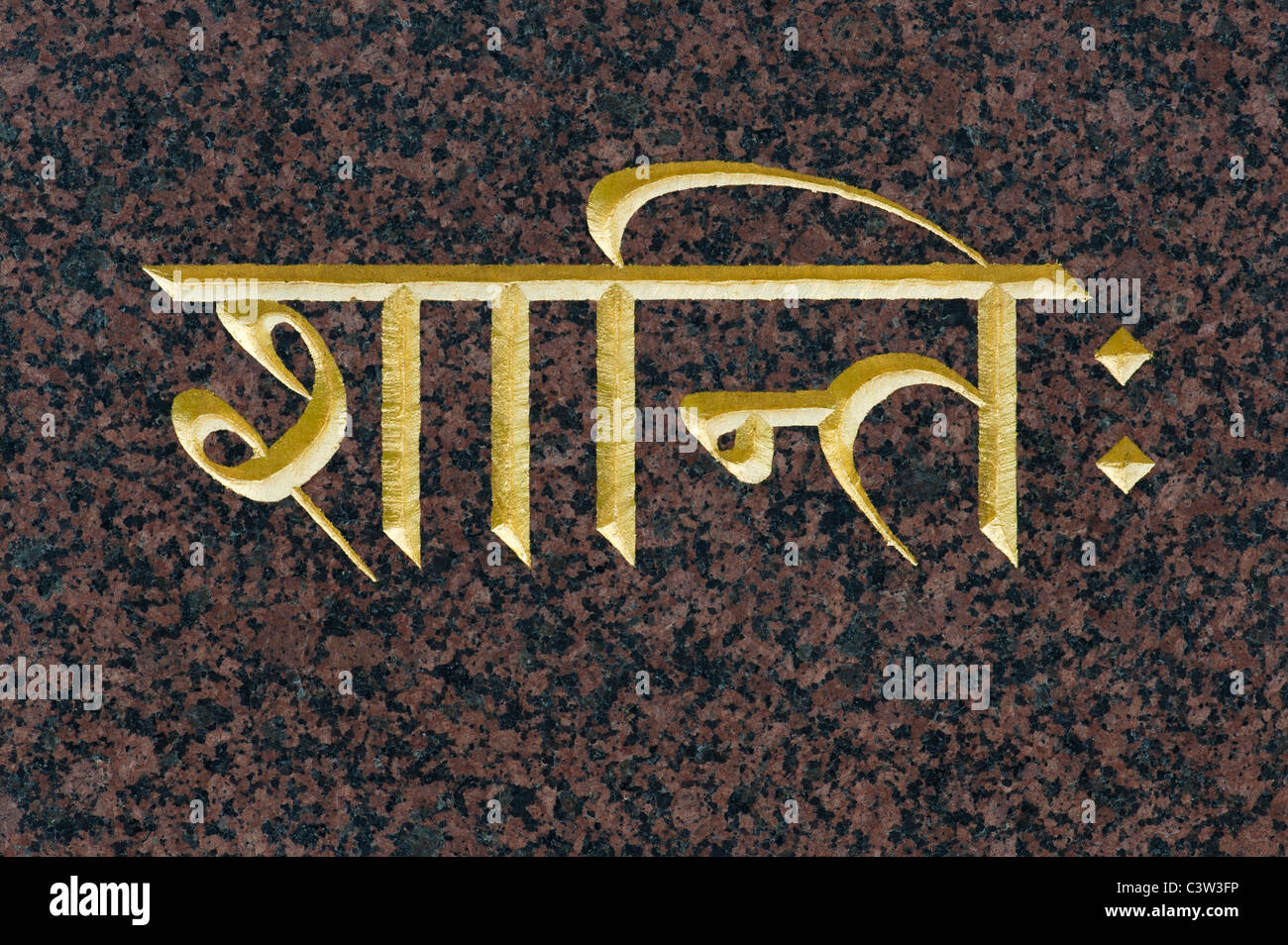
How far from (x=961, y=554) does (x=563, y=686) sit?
2.27 ft

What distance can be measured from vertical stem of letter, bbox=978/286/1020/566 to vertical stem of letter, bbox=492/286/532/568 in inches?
29.7

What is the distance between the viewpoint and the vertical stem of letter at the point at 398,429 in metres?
1.87

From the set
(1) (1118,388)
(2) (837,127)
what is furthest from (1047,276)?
(2) (837,127)

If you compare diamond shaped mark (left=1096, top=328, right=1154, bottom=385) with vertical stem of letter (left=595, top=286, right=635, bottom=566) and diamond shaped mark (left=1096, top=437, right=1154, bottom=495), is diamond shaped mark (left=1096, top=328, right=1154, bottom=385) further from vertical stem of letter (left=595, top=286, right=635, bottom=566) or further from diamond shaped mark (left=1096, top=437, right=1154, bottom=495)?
vertical stem of letter (left=595, top=286, right=635, bottom=566)

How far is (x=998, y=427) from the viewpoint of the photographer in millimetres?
1887

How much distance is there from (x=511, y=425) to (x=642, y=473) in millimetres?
228

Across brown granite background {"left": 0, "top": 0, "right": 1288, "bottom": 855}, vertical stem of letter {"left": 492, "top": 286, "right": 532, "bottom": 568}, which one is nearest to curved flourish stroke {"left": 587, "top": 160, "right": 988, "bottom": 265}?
brown granite background {"left": 0, "top": 0, "right": 1288, "bottom": 855}

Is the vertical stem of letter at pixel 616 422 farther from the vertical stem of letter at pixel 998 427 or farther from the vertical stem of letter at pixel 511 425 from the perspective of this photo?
the vertical stem of letter at pixel 998 427

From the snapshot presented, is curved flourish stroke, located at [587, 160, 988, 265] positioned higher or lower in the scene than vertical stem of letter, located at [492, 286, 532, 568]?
higher

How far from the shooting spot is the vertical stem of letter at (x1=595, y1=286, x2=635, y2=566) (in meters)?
1.87

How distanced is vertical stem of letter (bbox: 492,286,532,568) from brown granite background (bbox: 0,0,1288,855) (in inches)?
1.2

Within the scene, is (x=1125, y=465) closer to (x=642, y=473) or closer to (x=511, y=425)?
(x=642, y=473)

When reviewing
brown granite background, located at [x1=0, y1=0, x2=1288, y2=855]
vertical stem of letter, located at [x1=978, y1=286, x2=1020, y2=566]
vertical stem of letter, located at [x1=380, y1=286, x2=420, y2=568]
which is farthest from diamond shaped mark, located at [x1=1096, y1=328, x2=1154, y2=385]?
vertical stem of letter, located at [x1=380, y1=286, x2=420, y2=568]

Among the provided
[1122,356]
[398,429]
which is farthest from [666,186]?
[1122,356]
